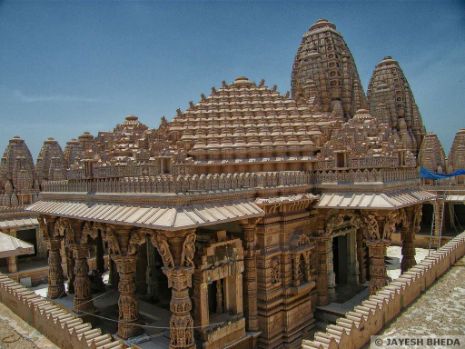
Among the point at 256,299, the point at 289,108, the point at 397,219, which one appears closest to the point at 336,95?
the point at 289,108

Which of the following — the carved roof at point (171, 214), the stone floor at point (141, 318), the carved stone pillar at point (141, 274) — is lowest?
the stone floor at point (141, 318)

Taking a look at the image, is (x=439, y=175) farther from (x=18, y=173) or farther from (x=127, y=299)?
(x=18, y=173)

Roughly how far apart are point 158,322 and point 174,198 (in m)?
6.23

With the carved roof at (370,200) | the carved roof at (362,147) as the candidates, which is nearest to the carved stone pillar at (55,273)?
the carved roof at (370,200)

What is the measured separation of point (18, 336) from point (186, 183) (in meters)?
5.70

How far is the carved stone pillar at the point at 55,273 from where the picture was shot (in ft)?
58.3

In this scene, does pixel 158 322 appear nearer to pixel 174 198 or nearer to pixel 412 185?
pixel 174 198

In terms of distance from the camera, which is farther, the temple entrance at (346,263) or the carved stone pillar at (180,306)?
the temple entrance at (346,263)

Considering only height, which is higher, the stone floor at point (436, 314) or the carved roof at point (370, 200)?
the carved roof at point (370, 200)

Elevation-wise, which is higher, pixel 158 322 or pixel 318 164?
pixel 318 164

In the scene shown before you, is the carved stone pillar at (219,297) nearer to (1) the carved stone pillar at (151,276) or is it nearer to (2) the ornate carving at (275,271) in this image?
(2) the ornate carving at (275,271)

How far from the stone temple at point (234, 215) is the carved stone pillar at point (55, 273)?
0.22 ft

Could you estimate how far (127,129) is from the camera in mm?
18875

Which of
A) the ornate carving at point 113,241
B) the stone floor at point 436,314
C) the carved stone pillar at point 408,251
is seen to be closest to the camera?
the stone floor at point 436,314
